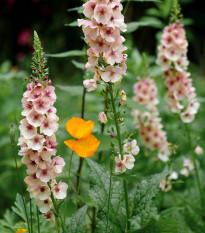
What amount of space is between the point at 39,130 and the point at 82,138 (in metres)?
0.19

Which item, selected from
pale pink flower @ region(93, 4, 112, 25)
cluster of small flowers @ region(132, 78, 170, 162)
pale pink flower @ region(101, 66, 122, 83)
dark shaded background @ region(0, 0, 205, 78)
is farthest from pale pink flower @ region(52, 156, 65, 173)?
dark shaded background @ region(0, 0, 205, 78)

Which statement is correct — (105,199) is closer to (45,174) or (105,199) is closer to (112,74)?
(45,174)

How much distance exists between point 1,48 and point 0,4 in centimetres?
92

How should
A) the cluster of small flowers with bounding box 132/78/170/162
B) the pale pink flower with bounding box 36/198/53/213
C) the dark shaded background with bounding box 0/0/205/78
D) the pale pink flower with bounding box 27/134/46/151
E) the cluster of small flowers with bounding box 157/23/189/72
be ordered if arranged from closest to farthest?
1. the pale pink flower with bounding box 27/134/46/151
2. the pale pink flower with bounding box 36/198/53/213
3. the cluster of small flowers with bounding box 157/23/189/72
4. the cluster of small flowers with bounding box 132/78/170/162
5. the dark shaded background with bounding box 0/0/205/78

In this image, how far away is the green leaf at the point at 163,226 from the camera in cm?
150

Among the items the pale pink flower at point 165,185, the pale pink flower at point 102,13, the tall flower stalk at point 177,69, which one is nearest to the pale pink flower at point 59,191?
the pale pink flower at point 102,13

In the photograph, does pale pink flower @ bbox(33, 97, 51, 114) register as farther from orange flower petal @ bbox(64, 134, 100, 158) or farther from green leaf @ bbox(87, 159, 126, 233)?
green leaf @ bbox(87, 159, 126, 233)

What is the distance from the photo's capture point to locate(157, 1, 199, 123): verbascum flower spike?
234cm

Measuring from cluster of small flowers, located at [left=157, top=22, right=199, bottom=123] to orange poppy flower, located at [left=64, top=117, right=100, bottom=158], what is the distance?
1.01 m

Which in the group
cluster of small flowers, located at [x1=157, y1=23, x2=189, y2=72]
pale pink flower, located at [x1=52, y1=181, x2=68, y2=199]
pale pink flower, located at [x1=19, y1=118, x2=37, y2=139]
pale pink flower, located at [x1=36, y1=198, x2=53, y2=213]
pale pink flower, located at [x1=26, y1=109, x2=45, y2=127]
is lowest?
pale pink flower, located at [x1=36, y1=198, x2=53, y2=213]

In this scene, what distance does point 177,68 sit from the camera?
233 centimetres

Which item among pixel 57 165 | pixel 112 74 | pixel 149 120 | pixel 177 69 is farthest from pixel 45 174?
pixel 149 120

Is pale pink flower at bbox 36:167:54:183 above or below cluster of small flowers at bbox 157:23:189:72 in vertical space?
below

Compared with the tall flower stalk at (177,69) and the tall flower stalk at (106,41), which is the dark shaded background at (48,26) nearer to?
the tall flower stalk at (177,69)
